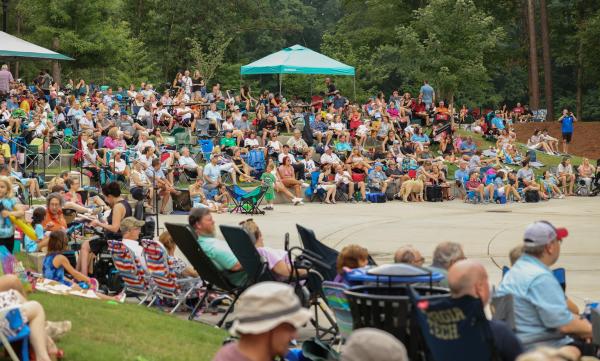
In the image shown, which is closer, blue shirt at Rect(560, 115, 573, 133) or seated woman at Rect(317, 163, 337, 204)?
seated woman at Rect(317, 163, 337, 204)

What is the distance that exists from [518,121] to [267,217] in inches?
1200

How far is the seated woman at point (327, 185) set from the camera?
1104 inches

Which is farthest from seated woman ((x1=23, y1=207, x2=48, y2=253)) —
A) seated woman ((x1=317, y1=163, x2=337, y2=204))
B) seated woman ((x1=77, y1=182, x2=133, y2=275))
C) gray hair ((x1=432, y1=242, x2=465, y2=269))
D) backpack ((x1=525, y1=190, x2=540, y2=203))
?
backpack ((x1=525, y1=190, x2=540, y2=203))

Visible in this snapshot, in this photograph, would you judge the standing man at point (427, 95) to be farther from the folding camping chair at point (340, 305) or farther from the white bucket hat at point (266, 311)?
the white bucket hat at point (266, 311)

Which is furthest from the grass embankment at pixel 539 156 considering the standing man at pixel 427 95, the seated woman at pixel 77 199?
the seated woman at pixel 77 199

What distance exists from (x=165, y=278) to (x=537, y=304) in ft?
17.9

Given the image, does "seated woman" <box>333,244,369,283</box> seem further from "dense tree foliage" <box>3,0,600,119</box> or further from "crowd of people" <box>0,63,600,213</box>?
"dense tree foliage" <box>3,0,600,119</box>

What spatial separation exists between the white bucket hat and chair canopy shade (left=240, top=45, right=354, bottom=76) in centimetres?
3181

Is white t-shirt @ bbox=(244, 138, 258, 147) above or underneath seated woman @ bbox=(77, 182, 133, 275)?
above

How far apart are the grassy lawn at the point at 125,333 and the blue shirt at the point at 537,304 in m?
2.95

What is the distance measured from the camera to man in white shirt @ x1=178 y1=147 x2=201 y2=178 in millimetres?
26656

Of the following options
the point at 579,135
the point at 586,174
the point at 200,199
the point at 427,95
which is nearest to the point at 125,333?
the point at 200,199

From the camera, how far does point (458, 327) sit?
6.28 metres

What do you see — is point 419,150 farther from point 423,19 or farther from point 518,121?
point 518,121
